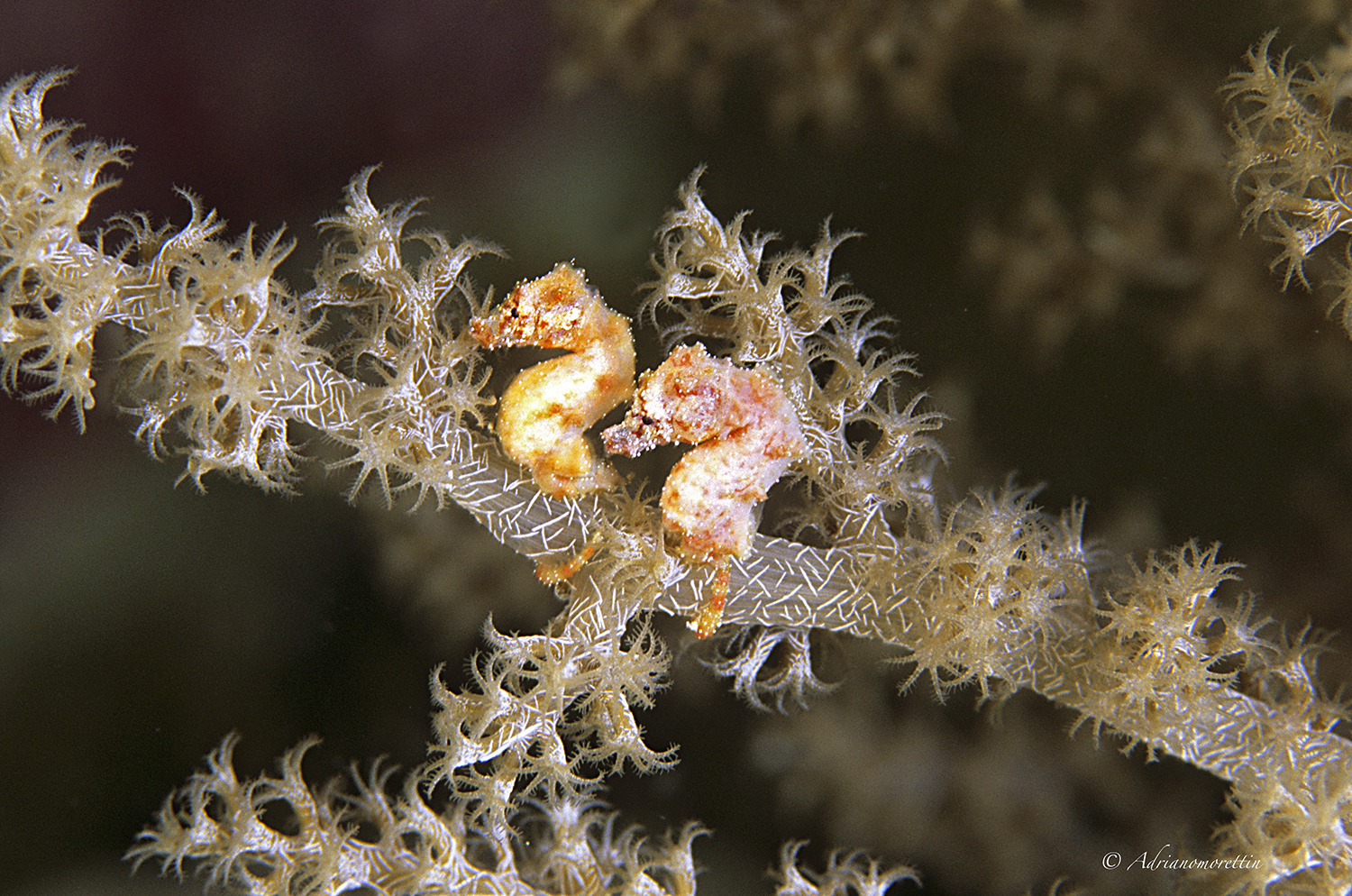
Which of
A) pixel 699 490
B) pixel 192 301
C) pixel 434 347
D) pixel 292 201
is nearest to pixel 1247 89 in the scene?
pixel 699 490

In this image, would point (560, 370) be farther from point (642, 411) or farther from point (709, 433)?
point (709, 433)

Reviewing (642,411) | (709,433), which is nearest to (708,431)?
(709,433)

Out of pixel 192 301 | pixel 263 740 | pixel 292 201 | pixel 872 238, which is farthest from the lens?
pixel 263 740

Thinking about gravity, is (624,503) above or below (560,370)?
below

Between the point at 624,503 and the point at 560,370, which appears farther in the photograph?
the point at 624,503

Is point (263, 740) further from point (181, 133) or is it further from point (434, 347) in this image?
point (181, 133)
